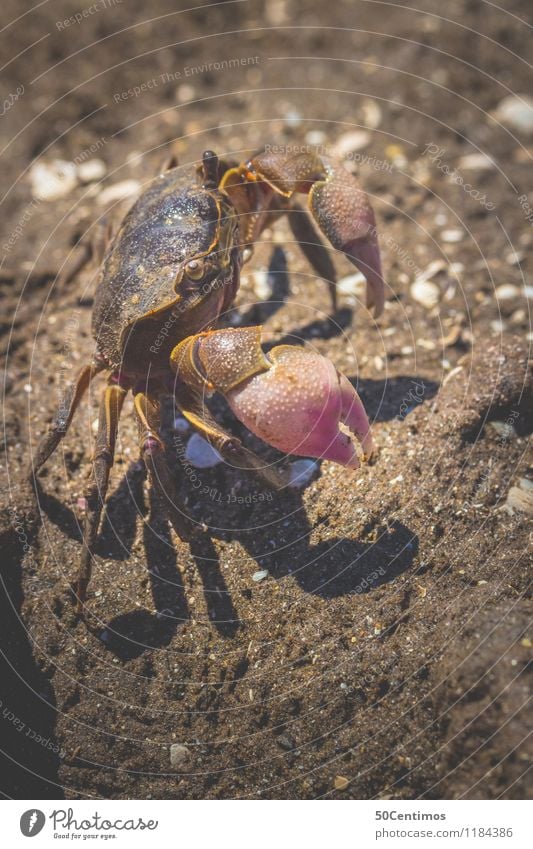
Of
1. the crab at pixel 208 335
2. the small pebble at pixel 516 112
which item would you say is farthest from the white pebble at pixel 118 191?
the small pebble at pixel 516 112

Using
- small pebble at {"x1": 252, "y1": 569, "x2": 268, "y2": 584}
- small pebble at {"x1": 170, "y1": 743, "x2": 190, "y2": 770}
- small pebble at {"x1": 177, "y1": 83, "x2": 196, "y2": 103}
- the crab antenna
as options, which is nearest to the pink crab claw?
small pebble at {"x1": 252, "y1": 569, "x2": 268, "y2": 584}

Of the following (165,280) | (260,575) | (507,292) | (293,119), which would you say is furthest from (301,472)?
(293,119)

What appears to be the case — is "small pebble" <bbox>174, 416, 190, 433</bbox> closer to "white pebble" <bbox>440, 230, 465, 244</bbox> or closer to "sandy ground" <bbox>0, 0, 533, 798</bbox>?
"sandy ground" <bbox>0, 0, 533, 798</bbox>

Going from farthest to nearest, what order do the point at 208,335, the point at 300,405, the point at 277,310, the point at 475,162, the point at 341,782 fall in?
the point at 475,162 < the point at 277,310 < the point at 208,335 < the point at 300,405 < the point at 341,782

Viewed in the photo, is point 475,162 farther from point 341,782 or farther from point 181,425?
point 341,782

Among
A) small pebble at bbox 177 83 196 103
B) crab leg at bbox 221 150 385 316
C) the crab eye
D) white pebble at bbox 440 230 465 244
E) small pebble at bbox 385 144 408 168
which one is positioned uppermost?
small pebble at bbox 177 83 196 103
